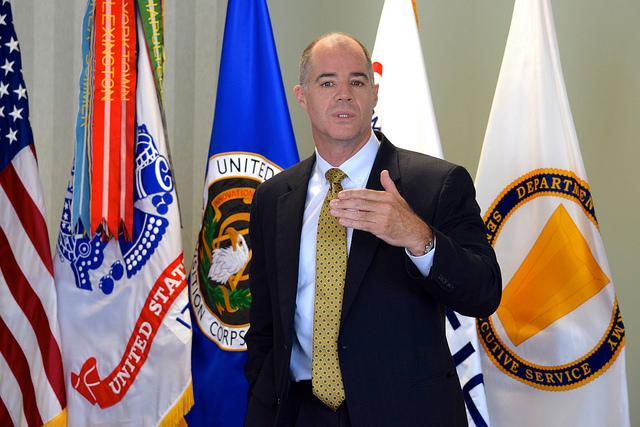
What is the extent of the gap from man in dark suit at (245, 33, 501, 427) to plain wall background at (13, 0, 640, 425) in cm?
142

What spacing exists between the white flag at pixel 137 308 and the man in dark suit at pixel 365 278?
1.24 meters

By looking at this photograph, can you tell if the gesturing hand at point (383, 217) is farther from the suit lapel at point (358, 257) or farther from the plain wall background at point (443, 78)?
the plain wall background at point (443, 78)

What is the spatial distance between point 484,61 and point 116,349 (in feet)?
6.80

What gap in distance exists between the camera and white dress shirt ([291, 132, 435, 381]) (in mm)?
1830

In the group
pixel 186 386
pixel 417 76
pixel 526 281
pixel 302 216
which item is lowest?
pixel 186 386

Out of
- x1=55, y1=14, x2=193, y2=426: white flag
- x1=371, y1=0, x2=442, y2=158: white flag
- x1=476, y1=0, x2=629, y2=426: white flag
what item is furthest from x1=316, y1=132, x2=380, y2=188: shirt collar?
x1=55, y1=14, x2=193, y2=426: white flag

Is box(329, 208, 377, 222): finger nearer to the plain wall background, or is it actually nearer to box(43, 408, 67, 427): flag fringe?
the plain wall background

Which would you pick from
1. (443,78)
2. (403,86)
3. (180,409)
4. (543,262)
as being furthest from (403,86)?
(180,409)

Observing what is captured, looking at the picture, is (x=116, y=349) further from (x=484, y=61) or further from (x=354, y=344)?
(x=484, y=61)

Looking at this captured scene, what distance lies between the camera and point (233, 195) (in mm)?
3213

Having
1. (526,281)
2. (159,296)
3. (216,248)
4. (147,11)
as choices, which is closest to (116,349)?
(159,296)

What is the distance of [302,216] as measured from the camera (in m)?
1.92

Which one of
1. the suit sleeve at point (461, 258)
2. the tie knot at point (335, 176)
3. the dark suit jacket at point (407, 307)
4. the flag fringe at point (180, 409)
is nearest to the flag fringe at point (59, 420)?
the flag fringe at point (180, 409)

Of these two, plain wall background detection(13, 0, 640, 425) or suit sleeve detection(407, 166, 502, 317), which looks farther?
plain wall background detection(13, 0, 640, 425)
